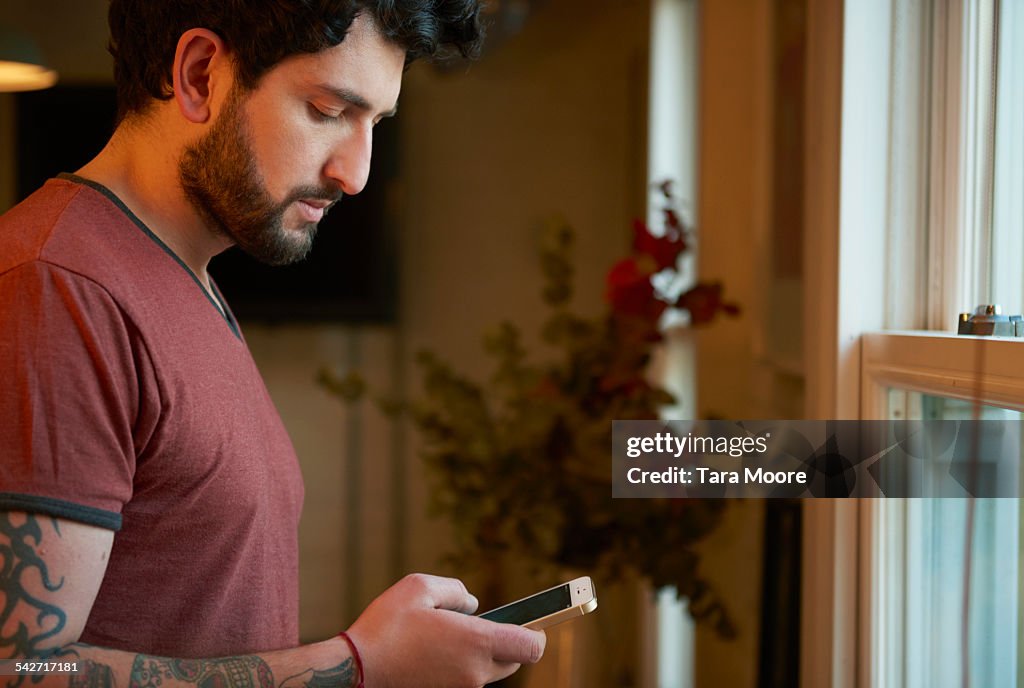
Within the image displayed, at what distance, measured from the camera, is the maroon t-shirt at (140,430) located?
678 mm

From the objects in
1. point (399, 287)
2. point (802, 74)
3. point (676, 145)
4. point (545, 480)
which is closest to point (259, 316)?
point (399, 287)

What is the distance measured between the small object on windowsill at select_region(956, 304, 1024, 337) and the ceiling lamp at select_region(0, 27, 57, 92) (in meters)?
2.15

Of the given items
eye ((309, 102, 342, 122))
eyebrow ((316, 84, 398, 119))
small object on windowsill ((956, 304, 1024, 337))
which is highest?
eyebrow ((316, 84, 398, 119))

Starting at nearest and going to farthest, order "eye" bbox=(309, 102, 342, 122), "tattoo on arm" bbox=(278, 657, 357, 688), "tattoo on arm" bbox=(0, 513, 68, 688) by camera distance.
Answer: "tattoo on arm" bbox=(0, 513, 68, 688) → "tattoo on arm" bbox=(278, 657, 357, 688) → "eye" bbox=(309, 102, 342, 122)

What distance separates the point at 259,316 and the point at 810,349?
2.09 meters

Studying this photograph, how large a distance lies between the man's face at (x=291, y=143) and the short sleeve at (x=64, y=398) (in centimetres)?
18

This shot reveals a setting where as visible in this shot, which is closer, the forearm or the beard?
the forearm

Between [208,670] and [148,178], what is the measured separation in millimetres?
426

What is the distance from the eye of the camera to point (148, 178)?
2.85ft

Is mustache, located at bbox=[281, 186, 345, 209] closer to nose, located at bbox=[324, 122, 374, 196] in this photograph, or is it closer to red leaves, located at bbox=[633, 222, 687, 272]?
nose, located at bbox=[324, 122, 374, 196]

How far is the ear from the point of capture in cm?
85

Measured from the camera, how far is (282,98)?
855 millimetres

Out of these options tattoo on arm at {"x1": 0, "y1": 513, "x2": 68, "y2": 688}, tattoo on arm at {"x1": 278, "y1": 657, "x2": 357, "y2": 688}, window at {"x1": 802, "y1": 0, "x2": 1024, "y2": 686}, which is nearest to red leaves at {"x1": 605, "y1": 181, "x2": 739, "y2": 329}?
window at {"x1": 802, "y1": 0, "x2": 1024, "y2": 686}

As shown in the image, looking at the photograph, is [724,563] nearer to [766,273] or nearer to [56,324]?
[766,273]
